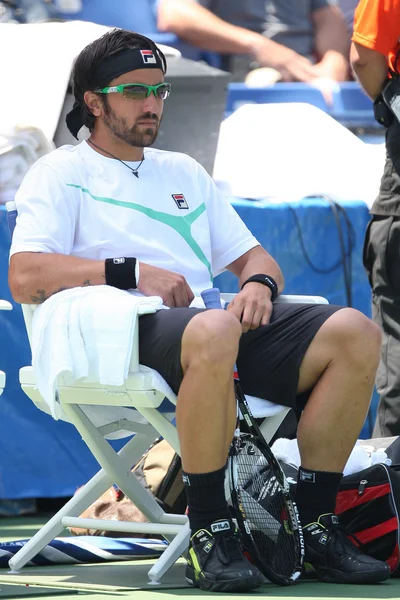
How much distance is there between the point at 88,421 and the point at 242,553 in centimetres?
64

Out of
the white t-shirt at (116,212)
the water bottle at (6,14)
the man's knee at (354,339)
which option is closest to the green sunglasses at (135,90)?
the white t-shirt at (116,212)

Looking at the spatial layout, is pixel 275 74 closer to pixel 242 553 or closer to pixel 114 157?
pixel 114 157

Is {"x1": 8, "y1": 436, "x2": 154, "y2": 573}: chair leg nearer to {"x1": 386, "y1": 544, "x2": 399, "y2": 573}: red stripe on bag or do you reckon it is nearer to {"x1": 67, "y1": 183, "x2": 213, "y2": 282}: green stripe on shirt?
{"x1": 67, "y1": 183, "x2": 213, "y2": 282}: green stripe on shirt

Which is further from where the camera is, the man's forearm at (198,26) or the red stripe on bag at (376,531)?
the man's forearm at (198,26)

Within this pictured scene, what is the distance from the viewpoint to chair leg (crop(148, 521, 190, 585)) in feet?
10.6

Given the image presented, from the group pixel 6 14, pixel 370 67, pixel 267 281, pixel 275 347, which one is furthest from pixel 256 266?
pixel 6 14

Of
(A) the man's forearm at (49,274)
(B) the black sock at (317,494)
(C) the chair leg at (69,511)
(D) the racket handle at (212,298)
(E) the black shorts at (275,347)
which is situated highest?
(A) the man's forearm at (49,274)

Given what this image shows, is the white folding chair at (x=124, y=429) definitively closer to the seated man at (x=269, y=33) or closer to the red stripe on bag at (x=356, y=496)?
the red stripe on bag at (x=356, y=496)

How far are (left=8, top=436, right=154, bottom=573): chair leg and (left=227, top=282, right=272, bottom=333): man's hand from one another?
486 millimetres

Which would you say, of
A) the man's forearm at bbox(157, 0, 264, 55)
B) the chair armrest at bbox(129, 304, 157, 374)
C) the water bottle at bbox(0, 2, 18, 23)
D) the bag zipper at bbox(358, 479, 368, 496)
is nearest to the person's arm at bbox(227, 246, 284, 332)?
the chair armrest at bbox(129, 304, 157, 374)

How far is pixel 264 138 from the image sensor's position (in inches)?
218

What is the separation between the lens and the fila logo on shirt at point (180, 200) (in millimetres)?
3702

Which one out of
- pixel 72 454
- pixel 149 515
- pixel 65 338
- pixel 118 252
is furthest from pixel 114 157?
pixel 72 454

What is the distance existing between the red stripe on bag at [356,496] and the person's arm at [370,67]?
1.70 metres
